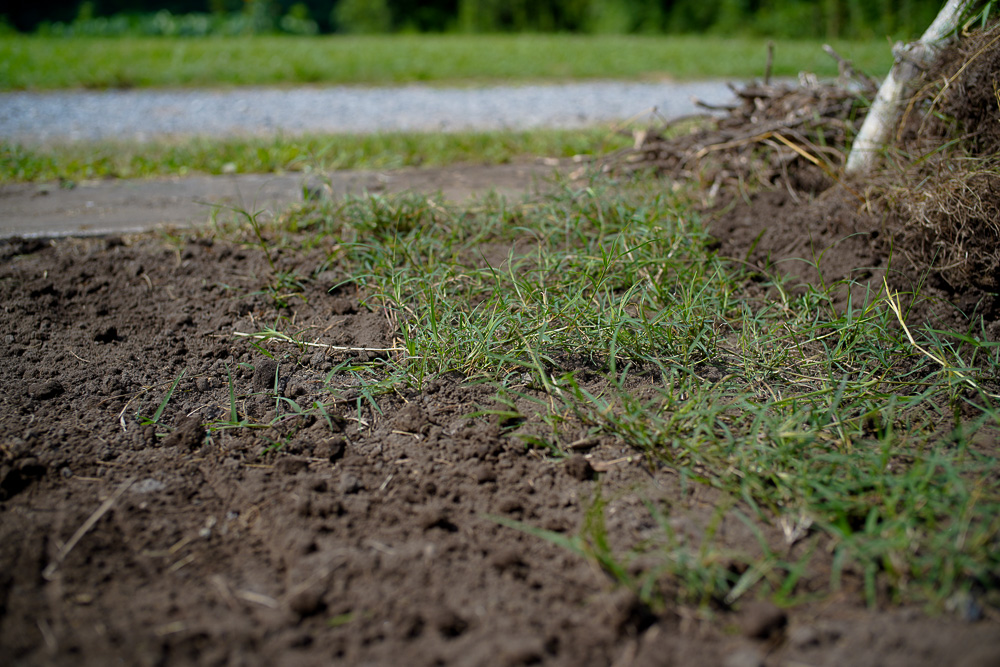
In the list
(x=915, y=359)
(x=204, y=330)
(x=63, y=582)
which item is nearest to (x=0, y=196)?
(x=204, y=330)

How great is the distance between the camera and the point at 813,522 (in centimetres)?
157

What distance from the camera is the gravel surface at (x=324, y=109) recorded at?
596cm

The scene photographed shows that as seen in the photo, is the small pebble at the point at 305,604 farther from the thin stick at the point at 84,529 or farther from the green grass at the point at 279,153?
the green grass at the point at 279,153

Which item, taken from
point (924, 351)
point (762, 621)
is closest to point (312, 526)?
point (762, 621)

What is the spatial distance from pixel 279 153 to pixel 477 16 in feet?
53.8

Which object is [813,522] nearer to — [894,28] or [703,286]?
[703,286]

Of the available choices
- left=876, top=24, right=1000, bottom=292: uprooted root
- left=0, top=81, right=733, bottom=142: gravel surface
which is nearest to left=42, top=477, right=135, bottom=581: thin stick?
left=876, top=24, right=1000, bottom=292: uprooted root

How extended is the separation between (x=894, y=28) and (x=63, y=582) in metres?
16.8

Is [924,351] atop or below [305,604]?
atop

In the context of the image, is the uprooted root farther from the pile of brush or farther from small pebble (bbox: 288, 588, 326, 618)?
small pebble (bbox: 288, 588, 326, 618)

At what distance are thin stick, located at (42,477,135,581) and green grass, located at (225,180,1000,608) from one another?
704mm

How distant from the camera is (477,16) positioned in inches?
735

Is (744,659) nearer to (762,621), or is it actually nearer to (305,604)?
(762,621)

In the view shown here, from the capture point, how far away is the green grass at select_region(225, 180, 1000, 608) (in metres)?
1.42
